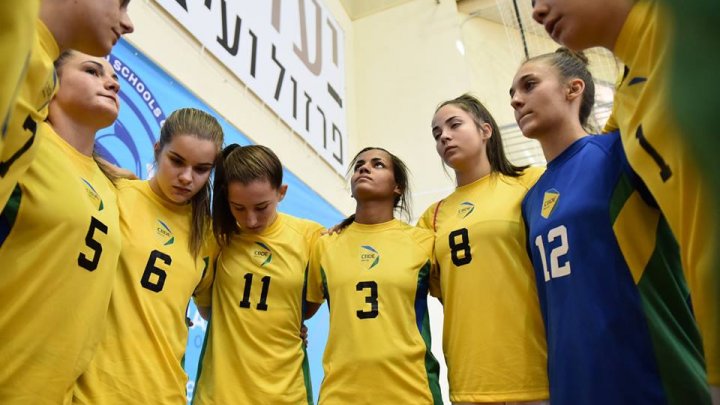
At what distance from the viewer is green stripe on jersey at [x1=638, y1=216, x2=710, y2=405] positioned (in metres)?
0.88

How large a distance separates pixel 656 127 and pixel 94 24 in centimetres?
88

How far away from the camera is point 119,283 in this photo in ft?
4.41

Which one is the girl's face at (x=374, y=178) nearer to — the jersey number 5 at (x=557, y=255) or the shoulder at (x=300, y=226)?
the shoulder at (x=300, y=226)

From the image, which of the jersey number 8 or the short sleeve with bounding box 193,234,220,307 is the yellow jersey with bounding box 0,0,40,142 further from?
the jersey number 8

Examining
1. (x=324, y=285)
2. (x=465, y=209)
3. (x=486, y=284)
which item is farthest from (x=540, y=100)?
(x=324, y=285)

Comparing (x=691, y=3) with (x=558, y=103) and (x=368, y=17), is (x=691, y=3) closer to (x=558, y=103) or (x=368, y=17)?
(x=558, y=103)

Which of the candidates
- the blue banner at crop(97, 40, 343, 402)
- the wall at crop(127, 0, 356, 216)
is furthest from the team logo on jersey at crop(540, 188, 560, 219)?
the wall at crop(127, 0, 356, 216)

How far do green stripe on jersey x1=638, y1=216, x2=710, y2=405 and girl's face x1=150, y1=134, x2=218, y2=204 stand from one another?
1.19m

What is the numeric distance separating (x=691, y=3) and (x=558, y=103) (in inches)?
39.0

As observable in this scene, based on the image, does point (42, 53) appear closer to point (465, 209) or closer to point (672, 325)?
point (672, 325)

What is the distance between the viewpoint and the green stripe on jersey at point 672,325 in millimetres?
878

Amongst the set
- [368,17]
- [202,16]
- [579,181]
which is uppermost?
[368,17]

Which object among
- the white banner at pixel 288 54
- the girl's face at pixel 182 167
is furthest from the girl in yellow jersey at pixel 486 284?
the white banner at pixel 288 54

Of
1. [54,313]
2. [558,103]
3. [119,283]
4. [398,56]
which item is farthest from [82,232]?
[398,56]
